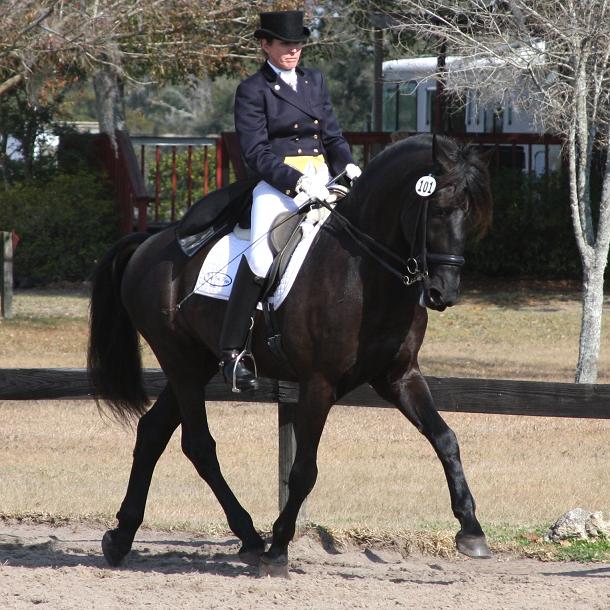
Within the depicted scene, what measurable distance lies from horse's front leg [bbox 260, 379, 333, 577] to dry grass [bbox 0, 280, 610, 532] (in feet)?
3.58

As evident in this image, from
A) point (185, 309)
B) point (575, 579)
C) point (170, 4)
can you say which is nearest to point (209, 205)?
point (185, 309)

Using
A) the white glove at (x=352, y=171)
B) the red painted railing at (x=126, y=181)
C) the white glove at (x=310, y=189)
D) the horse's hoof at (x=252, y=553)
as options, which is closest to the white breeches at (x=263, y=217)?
the white glove at (x=310, y=189)

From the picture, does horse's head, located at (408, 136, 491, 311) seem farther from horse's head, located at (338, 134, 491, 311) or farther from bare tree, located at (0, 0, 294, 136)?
bare tree, located at (0, 0, 294, 136)

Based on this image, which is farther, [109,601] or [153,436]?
[153,436]

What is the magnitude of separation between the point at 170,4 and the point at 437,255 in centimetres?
1157

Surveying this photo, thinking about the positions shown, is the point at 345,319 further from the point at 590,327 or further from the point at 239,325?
the point at 590,327

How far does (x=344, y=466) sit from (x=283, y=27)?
13.4ft

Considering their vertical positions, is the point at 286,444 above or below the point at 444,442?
below

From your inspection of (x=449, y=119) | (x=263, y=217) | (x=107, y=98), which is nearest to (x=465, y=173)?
(x=263, y=217)

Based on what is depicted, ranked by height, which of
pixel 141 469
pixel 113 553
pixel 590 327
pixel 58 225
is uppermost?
pixel 58 225

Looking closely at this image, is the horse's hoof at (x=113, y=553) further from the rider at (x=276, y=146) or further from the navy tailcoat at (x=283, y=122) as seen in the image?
the navy tailcoat at (x=283, y=122)

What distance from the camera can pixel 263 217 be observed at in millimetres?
6191

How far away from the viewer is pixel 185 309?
21.7 feet

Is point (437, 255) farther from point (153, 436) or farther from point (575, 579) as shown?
point (153, 436)
